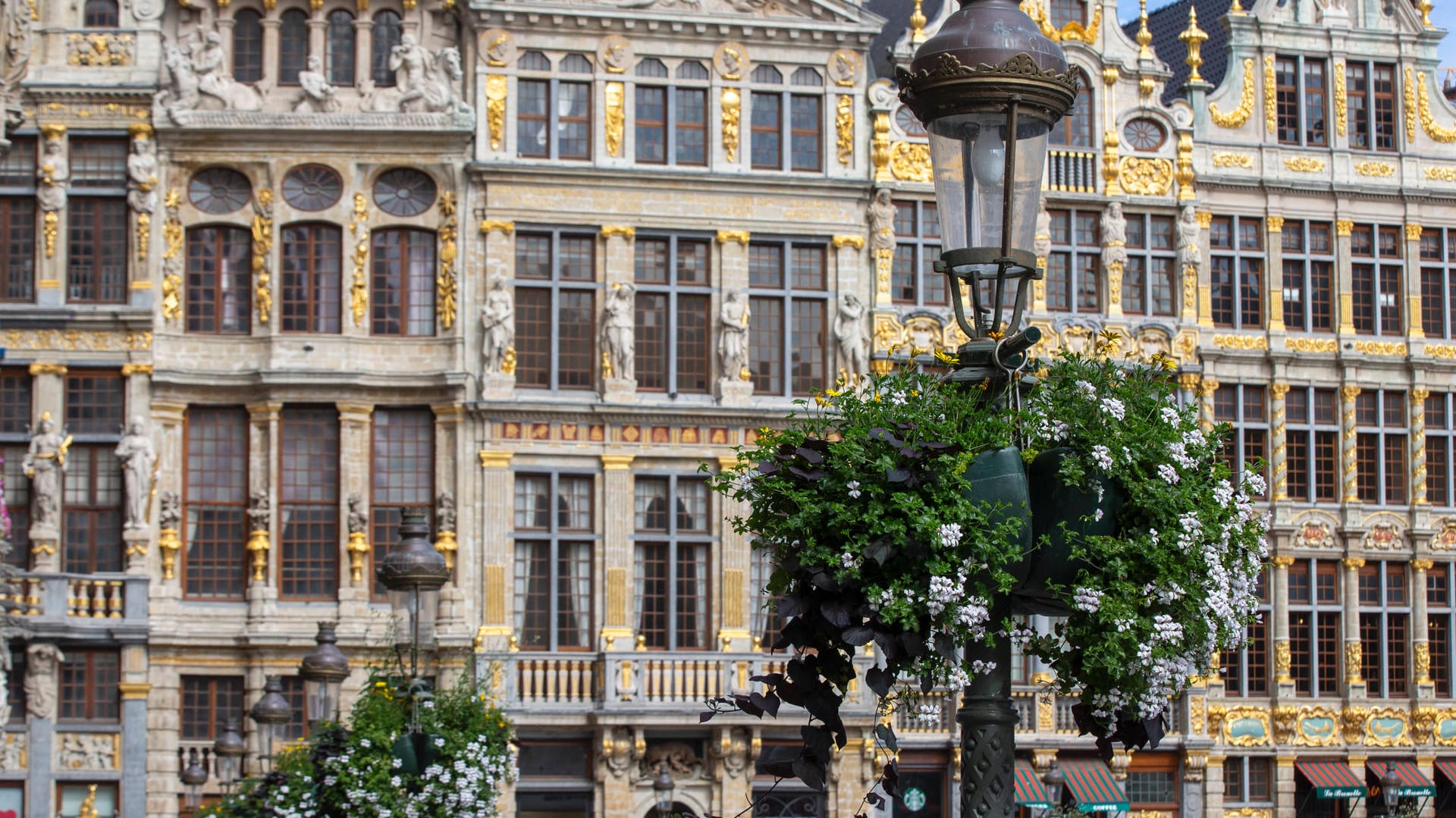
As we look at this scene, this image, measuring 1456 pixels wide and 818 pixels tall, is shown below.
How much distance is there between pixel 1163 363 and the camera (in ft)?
29.4

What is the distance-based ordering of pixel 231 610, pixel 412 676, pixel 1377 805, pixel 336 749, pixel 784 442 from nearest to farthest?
pixel 784 442, pixel 412 676, pixel 336 749, pixel 231 610, pixel 1377 805

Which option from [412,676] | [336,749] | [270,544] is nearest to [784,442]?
[412,676]

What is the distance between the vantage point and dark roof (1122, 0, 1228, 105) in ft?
122

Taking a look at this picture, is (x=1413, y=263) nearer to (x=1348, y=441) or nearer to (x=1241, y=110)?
(x=1348, y=441)

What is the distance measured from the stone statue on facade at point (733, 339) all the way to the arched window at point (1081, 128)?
5.55 m

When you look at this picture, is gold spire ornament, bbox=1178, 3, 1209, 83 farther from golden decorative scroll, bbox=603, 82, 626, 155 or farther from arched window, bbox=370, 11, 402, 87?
arched window, bbox=370, 11, 402, 87

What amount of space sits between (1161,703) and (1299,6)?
93.2 feet

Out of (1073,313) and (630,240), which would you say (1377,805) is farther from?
(630,240)

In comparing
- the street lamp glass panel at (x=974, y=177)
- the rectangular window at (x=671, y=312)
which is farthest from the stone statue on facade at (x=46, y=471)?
the street lamp glass panel at (x=974, y=177)

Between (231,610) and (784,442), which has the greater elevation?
(784,442)

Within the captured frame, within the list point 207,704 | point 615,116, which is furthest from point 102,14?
point 207,704

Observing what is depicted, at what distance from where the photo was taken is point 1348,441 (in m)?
34.4

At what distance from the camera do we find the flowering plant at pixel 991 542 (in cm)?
798

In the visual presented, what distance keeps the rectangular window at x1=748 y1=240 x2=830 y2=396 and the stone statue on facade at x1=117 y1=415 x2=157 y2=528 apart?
835cm
